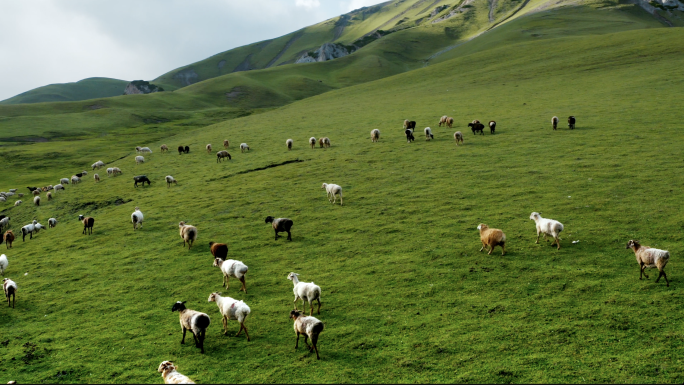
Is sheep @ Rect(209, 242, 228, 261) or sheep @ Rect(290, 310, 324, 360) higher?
sheep @ Rect(209, 242, 228, 261)

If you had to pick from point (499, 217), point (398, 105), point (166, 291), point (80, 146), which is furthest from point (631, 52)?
point (80, 146)

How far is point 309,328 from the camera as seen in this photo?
37.8ft

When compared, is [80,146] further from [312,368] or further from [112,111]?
[312,368]

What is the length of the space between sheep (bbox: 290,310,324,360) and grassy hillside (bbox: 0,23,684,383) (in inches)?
19.7

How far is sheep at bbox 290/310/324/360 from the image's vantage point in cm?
1141

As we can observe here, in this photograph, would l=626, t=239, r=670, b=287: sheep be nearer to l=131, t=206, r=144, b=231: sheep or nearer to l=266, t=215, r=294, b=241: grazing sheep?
l=266, t=215, r=294, b=241: grazing sheep

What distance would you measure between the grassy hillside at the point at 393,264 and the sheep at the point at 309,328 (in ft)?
1.64

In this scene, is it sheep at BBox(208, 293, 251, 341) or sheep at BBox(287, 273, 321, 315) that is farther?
sheep at BBox(287, 273, 321, 315)

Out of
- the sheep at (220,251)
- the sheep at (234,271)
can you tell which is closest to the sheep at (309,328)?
the sheep at (234,271)

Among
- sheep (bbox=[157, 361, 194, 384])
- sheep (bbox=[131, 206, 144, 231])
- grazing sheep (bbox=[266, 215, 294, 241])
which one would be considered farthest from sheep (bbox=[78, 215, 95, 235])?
sheep (bbox=[157, 361, 194, 384])

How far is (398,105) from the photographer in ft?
209

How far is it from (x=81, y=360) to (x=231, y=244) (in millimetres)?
9414

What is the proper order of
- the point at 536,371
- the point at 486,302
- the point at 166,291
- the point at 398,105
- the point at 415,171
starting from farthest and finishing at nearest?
the point at 398,105, the point at 415,171, the point at 166,291, the point at 486,302, the point at 536,371

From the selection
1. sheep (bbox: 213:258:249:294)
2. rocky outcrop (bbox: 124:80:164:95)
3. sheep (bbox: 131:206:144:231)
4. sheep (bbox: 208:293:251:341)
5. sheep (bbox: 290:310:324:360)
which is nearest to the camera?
sheep (bbox: 290:310:324:360)
